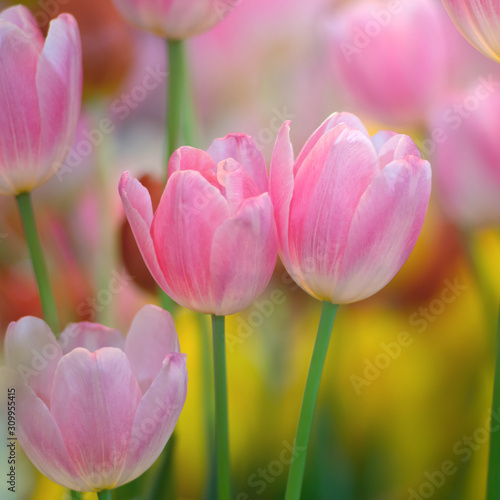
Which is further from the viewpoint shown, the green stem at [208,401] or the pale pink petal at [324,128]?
the green stem at [208,401]

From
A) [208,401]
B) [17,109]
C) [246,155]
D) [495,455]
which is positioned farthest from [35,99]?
[495,455]

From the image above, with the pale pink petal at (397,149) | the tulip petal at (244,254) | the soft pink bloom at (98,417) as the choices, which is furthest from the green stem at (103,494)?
the pale pink petal at (397,149)

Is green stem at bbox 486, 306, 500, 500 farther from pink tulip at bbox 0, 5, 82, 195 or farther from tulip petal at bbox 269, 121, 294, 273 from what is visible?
pink tulip at bbox 0, 5, 82, 195

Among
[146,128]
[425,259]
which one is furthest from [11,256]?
[425,259]

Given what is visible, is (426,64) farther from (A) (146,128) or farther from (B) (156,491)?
(B) (156,491)

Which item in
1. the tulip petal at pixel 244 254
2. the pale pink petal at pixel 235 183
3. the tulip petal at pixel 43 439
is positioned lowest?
the tulip petal at pixel 43 439

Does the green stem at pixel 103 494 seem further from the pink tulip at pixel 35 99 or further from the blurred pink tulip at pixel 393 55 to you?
the blurred pink tulip at pixel 393 55

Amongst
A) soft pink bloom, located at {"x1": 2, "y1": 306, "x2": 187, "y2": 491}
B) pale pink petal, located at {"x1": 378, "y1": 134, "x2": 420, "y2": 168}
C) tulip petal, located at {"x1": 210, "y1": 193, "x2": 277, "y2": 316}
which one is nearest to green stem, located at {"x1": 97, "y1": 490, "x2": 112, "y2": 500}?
soft pink bloom, located at {"x1": 2, "y1": 306, "x2": 187, "y2": 491}
